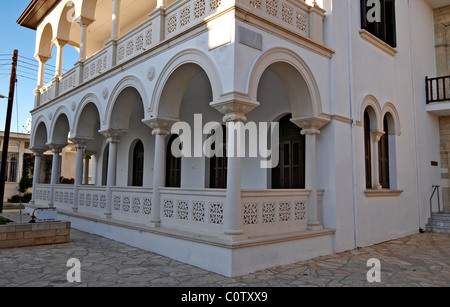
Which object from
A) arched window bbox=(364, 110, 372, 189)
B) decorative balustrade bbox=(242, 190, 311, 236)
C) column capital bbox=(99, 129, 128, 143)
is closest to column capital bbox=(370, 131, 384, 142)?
arched window bbox=(364, 110, 372, 189)

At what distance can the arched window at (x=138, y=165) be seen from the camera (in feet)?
43.8

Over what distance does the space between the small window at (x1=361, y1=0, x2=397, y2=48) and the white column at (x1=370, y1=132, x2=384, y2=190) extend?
2899 millimetres

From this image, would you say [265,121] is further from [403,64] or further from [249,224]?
[403,64]

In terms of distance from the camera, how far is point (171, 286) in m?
4.88

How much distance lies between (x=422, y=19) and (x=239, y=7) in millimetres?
9996

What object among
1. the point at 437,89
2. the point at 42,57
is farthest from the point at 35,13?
the point at 437,89

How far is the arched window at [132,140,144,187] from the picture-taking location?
43.8 ft

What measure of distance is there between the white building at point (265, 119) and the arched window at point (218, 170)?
44mm

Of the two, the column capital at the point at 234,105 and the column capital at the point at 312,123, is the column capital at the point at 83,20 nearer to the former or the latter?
the column capital at the point at 234,105

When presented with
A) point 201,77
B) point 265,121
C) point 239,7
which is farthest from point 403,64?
point 239,7

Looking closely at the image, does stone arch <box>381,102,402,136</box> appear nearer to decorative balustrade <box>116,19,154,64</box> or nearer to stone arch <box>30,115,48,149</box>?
decorative balustrade <box>116,19,154,64</box>

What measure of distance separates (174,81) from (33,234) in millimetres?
4847

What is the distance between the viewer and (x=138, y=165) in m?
13.5

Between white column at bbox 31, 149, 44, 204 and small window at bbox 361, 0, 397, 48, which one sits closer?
small window at bbox 361, 0, 397, 48
